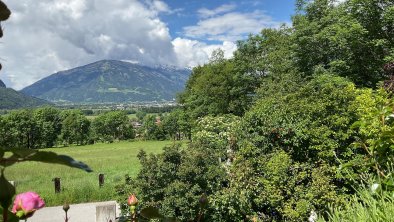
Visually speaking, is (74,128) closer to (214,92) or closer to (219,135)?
(214,92)

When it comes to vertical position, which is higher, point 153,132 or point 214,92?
point 214,92

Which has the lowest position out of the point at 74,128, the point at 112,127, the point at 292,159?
the point at 112,127

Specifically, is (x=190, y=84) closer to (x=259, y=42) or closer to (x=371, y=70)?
(x=259, y=42)

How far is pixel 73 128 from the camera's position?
75.0m

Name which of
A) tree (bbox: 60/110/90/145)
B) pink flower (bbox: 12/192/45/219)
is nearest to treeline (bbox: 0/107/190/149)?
tree (bbox: 60/110/90/145)

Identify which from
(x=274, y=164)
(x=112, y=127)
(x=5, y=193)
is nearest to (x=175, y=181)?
(x=274, y=164)

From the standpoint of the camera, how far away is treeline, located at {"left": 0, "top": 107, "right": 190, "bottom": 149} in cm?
6644

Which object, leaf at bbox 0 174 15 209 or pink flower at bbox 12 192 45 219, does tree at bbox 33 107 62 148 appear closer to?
pink flower at bbox 12 192 45 219

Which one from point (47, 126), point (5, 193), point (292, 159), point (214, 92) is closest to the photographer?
point (5, 193)

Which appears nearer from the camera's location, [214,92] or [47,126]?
[214,92]

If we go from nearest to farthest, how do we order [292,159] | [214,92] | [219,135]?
[292,159] < [219,135] < [214,92]

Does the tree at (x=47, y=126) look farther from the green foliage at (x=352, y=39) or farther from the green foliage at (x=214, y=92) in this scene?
the green foliage at (x=352, y=39)

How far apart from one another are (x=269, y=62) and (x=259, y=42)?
3.67 meters

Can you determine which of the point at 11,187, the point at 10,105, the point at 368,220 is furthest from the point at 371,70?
the point at 10,105
